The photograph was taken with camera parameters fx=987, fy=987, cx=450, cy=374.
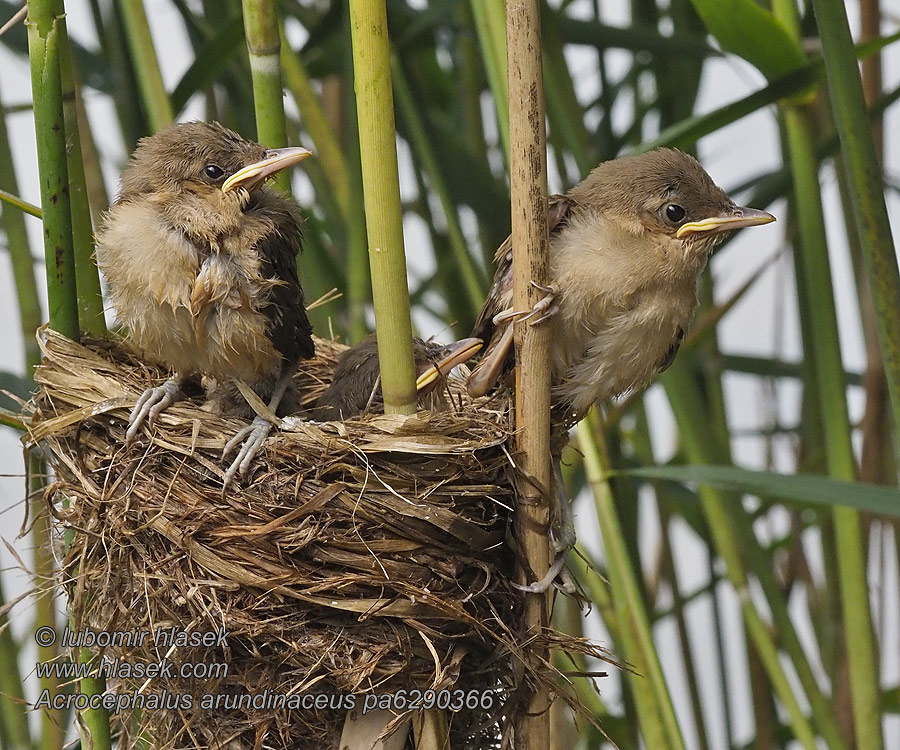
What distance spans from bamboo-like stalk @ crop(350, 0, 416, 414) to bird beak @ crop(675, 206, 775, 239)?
419mm

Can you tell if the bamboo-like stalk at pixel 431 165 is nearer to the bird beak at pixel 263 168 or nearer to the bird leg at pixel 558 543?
the bird beak at pixel 263 168

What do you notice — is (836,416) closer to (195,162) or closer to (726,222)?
(726,222)

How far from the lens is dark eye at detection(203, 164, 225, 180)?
3.64ft

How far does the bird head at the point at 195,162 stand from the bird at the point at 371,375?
0.85ft

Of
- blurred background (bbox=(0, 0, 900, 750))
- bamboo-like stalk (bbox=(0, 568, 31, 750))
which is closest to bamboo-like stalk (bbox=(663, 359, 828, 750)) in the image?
blurred background (bbox=(0, 0, 900, 750))

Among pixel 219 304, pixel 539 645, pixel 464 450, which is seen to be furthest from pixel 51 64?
pixel 539 645

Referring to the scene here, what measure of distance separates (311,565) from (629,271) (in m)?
0.46

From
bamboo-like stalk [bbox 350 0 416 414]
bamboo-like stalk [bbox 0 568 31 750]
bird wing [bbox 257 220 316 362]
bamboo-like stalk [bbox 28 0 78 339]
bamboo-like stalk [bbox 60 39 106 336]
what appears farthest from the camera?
bamboo-like stalk [bbox 0 568 31 750]

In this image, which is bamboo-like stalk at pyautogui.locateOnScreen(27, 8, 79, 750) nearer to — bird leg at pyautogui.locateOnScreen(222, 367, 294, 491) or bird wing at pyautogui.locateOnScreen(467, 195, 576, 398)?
bird leg at pyautogui.locateOnScreen(222, 367, 294, 491)

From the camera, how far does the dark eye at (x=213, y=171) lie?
3.64 ft

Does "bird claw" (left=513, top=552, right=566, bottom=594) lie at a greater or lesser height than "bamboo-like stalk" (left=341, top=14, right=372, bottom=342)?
lesser

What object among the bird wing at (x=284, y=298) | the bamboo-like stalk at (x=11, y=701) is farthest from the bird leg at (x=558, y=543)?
the bamboo-like stalk at (x=11, y=701)

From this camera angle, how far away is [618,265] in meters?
1.06

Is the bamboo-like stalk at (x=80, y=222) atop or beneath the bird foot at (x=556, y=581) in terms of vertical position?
atop
